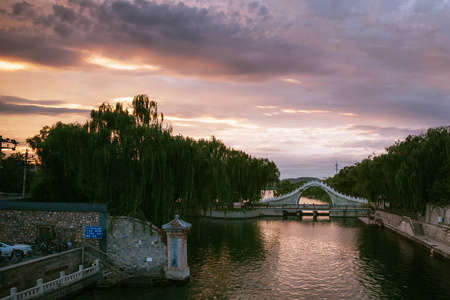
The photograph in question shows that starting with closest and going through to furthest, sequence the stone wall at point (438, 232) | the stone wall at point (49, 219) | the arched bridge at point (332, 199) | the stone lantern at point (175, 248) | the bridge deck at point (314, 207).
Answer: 1. the stone lantern at point (175, 248)
2. the stone wall at point (49, 219)
3. the stone wall at point (438, 232)
4. the bridge deck at point (314, 207)
5. the arched bridge at point (332, 199)

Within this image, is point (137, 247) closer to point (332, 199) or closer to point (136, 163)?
point (136, 163)

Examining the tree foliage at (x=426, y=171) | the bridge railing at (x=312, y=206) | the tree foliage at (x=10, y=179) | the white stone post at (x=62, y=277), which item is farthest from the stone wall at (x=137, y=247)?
the bridge railing at (x=312, y=206)

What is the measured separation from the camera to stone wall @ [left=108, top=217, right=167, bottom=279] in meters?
19.2

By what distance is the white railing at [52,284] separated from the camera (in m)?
Answer: 14.2

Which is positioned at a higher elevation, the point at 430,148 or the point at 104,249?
the point at 430,148

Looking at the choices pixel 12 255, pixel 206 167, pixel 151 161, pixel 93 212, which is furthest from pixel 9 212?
pixel 206 167

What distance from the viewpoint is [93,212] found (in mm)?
19641

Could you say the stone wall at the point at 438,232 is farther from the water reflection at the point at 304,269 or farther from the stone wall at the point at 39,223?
the stone wall at the point at 39,223

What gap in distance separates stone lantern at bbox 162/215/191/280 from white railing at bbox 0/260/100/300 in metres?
4.03

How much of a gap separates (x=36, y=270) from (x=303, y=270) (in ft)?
51.7

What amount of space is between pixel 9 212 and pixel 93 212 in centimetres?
546

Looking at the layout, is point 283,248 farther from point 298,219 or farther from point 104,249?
point 298,219

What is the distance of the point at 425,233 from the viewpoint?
32.1 m

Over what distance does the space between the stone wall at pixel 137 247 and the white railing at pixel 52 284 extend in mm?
1384
